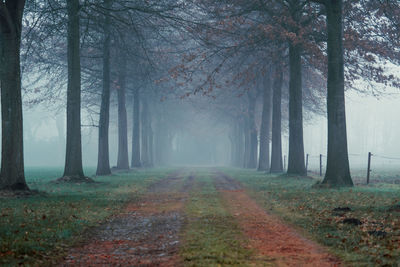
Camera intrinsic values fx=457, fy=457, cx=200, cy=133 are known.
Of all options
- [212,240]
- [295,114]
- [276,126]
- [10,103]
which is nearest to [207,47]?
[295,114]

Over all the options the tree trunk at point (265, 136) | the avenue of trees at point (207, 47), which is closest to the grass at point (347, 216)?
the avenue of trees at point (207, 47)

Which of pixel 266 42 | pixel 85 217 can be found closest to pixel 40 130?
pixel 266 42

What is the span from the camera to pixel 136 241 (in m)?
8.17

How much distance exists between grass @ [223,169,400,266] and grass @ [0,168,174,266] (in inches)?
176

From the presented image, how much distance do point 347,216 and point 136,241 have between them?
513 cm

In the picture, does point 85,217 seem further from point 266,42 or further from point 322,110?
point 322,110

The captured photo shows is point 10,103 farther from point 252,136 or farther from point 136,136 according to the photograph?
point 252,136

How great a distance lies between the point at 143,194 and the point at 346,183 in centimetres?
801

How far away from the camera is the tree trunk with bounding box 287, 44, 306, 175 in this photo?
25.6 metres

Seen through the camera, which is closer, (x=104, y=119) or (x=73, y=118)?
(x=73, y=118)

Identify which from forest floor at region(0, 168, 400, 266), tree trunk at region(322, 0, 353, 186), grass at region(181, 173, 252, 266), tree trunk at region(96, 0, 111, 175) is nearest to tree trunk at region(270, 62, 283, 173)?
tree trunk at region(96, 0, 111, 175)

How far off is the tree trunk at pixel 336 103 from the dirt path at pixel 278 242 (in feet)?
23.8

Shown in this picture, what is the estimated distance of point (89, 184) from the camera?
20.1m

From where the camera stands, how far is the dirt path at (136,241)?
6.69m
